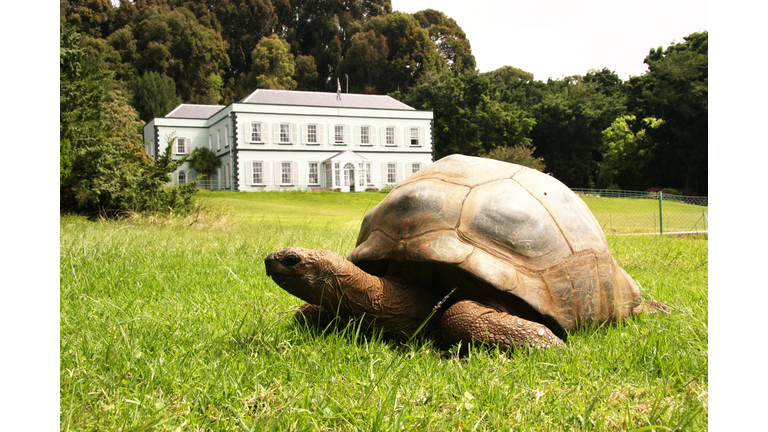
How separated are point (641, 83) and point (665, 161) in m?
6.76

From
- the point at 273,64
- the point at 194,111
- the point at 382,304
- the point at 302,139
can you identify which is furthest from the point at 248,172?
the point at 382,304

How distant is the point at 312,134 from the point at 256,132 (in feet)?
14.3

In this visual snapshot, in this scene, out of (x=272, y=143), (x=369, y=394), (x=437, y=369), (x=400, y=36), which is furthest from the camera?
(x=400, y=36)

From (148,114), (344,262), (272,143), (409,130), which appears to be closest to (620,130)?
(409,130)

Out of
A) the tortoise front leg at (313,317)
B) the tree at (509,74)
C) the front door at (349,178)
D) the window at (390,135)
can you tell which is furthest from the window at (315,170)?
the tree at (509,74)

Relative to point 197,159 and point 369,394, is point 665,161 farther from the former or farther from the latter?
point 369,394

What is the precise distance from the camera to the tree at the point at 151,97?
45844 millimetres

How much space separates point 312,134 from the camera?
39188 mm

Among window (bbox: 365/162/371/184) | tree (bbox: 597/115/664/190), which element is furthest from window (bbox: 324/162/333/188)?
tree (bbox: 597/115/664/190)

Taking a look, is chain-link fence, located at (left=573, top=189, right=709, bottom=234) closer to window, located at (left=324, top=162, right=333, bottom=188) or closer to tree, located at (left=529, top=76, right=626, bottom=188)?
window, located at (left=324, top=162, right=333, bottom=188)

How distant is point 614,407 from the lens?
172 cm

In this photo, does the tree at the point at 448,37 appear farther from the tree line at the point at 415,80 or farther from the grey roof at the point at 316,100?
the grey roof at the point at 316,100

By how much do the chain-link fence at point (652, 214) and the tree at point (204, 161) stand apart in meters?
27.8

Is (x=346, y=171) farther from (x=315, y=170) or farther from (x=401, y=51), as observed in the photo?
(x=401, y=51)
